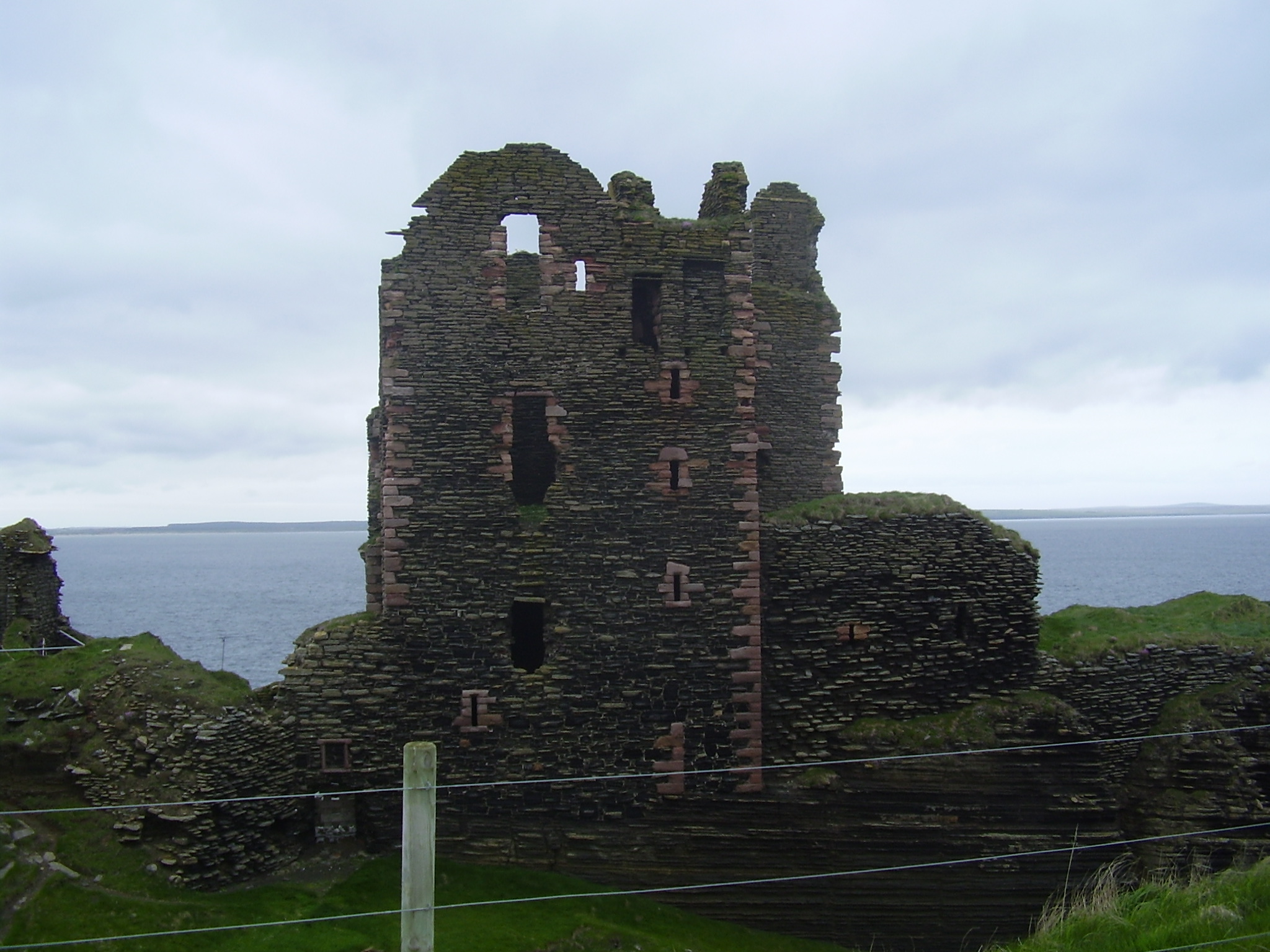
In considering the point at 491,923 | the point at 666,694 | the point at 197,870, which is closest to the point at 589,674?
the point at 666,694

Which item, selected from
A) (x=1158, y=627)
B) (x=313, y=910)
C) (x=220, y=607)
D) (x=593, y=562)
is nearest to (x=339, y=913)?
(x=313, y=910)

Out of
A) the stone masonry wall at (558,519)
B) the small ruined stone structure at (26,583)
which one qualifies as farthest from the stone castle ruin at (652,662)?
the small ruined stone structure at (26,583)

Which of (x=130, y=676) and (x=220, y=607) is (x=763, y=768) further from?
(x=220, y=607)

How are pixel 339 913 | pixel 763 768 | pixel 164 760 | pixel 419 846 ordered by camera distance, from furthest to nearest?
pixel 763 768
pixel 164 760
pixel 339 913
pixel 419 846

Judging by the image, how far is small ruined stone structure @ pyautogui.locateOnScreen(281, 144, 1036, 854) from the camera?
16656mm

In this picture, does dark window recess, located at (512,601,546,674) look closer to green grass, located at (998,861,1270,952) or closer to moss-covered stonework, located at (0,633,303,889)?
moss-covered stonework, located at (0,633,303,889)

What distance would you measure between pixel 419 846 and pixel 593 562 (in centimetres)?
923

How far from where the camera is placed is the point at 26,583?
805 inches

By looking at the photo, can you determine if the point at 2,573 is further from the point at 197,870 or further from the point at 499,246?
the point at 499,246

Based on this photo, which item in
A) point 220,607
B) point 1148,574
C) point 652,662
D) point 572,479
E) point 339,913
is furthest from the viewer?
point 1148,574

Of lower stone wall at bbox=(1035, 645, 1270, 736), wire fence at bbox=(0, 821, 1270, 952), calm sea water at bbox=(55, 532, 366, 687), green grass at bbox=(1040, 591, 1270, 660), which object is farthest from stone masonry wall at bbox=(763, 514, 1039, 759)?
calm sea water at bbox=(55, 532, 366, 687)

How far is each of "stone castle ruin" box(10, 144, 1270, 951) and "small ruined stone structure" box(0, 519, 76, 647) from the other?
4886 mm

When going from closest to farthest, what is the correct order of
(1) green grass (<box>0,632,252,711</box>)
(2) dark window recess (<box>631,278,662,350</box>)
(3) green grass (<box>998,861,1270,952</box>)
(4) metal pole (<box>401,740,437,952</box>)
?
(4) metal pole (<box>401,740,437,952</box>), (3) green grass (<box>998,861,1270,952</box>), (1) green grass (<box>0,632,252,711</box>), (2) dark window recess (<box>631,278,662,350</box>)

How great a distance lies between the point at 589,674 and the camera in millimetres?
16891
